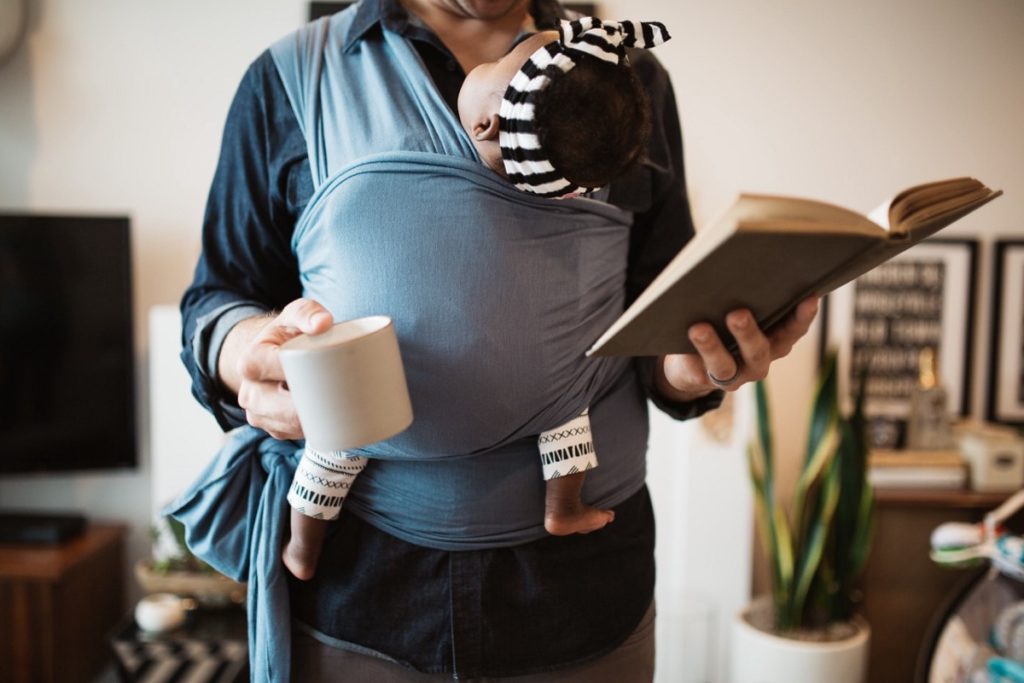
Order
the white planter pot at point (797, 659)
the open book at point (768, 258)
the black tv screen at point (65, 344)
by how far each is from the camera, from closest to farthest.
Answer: the open book at point (768, 258)
the white planter pot at point (797, 659)
the black tv screen at point (65, 344)

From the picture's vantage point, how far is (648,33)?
0.69 meters

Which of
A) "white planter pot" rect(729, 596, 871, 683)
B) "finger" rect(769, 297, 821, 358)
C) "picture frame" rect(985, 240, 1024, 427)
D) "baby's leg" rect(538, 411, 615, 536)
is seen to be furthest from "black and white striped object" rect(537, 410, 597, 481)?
"picture frame" rect(985, 240, 1024, 427)

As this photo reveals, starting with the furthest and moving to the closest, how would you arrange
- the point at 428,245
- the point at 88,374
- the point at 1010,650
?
the point at 88,374 < the point at 1010,650 < the point at 428,245

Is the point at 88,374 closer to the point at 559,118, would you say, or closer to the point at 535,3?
the point at 535,3

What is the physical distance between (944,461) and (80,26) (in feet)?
9.68

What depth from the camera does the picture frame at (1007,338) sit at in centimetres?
262

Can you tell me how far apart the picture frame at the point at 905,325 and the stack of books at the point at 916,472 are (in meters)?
0.20

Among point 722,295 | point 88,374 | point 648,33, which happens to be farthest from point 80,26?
A: point 722,295

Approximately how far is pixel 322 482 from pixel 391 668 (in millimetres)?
201

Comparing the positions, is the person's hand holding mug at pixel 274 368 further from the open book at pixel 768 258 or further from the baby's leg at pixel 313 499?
the open book at pixel 768 258

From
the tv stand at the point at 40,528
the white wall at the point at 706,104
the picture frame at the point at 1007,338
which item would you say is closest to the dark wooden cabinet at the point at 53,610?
the tv stand at the point at 40,528

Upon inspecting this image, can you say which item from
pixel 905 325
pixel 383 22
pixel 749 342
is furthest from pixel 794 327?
pixel 905 325

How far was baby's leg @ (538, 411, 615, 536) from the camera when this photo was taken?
780 millimetres

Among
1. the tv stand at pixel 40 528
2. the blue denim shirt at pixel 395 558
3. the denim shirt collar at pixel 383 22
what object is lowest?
the tv stand at pixel 40 528
